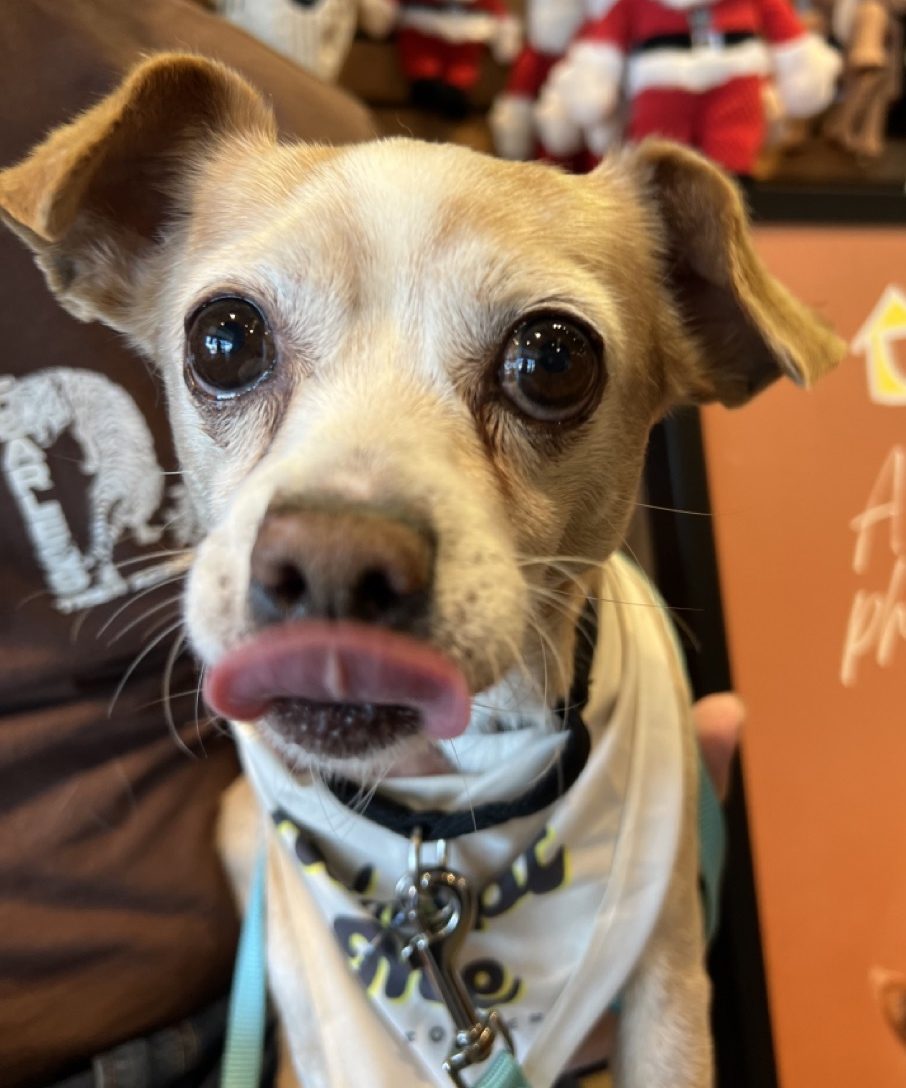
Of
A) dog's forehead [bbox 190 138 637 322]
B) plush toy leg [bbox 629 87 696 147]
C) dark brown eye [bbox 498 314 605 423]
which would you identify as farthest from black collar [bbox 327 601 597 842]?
plush toy leg [bbox 629 87 696 147]

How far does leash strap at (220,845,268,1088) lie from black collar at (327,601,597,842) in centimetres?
17

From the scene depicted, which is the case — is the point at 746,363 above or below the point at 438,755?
above

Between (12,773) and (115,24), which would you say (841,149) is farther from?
(12,773)

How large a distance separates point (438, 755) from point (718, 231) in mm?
618

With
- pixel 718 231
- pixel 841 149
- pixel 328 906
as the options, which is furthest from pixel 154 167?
pixel 841 149

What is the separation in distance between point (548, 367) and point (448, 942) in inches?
23.1

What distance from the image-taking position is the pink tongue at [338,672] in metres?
0.54

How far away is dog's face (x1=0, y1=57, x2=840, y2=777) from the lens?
0.58 m

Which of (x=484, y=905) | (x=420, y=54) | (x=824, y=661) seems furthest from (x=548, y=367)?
(x=420, y=54)

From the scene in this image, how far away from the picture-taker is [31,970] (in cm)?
91

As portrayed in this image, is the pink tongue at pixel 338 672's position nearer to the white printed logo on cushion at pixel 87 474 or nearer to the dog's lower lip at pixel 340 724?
the dog's lower lip at pixel 340 724

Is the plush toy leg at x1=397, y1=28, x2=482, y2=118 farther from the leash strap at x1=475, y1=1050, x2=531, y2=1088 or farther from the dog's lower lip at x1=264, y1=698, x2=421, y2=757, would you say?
the leash strap at x1=475, y1=1050, x2=531, y2=1088

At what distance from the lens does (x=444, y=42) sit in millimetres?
1653

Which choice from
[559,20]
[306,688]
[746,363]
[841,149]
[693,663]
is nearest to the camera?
[306,688]
